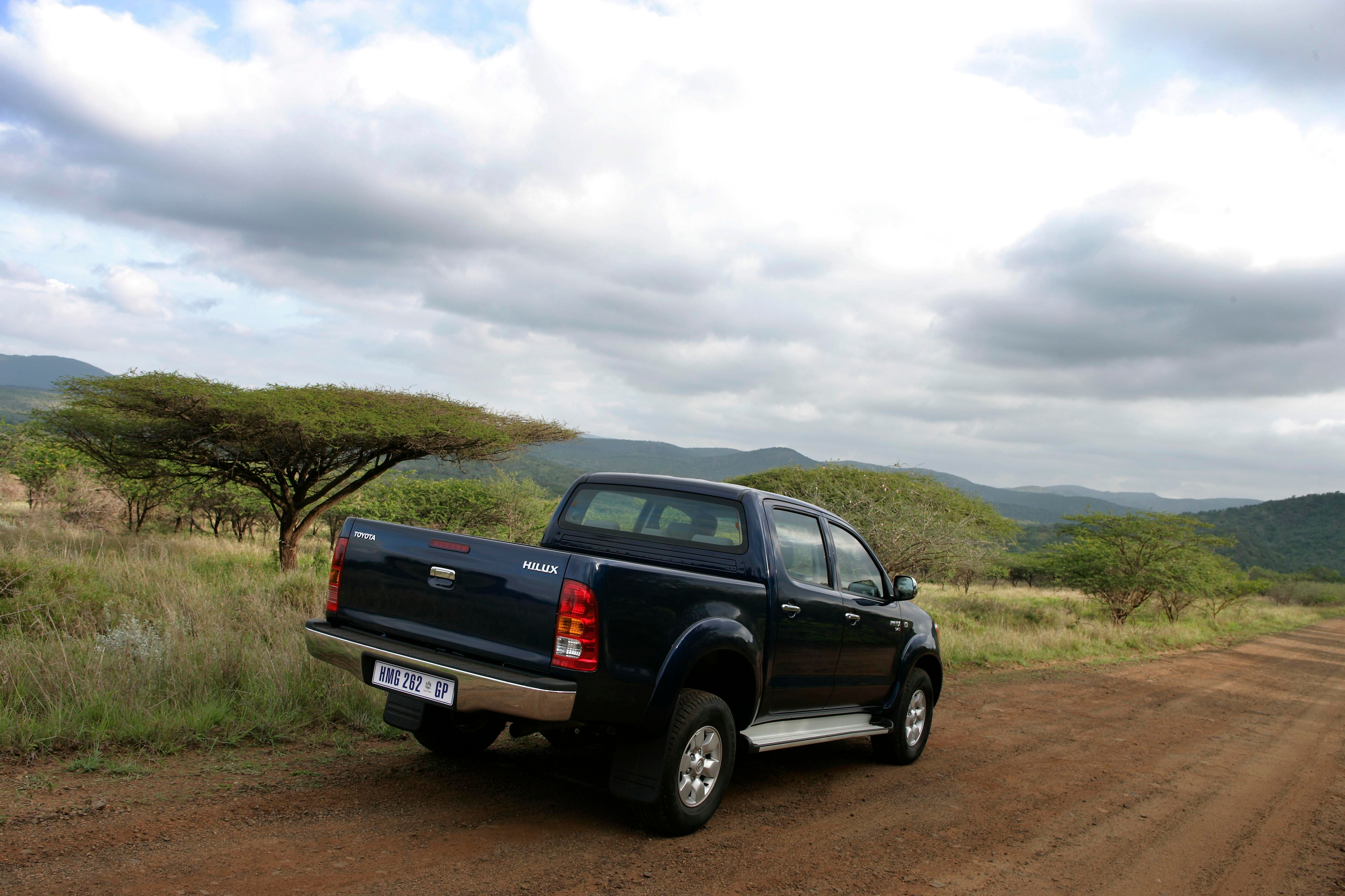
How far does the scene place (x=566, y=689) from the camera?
12.7 feet

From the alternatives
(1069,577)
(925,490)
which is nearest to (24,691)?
(1069,577)

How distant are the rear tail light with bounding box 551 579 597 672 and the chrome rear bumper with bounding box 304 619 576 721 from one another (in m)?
0.11

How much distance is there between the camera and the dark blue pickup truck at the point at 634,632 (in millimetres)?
3984

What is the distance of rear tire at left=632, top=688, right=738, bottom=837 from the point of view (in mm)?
4242

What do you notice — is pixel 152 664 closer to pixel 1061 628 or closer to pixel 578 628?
pixel 578 628

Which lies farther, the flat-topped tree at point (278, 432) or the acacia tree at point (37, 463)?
the acacia tree at point (37, 463)

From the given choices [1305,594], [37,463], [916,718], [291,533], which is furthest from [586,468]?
[916,718]

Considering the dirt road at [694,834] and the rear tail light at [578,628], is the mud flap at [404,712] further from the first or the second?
the rear tail light at [578,628]

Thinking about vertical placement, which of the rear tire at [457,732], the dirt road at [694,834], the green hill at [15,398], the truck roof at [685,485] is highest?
the green hill at [15,398]

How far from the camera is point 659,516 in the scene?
18.0ft

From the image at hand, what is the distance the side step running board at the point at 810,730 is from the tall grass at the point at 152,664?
2792 millimetres

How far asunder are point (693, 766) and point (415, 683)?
154 centimetres

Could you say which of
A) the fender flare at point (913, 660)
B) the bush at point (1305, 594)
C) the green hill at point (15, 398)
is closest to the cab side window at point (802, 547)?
the fender flare at point (913, 660)

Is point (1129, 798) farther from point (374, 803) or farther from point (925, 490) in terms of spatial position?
point (925, 490)
